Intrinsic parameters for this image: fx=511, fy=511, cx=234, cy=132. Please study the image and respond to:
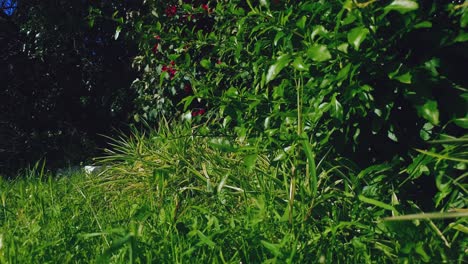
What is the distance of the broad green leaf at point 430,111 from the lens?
61.9 inches

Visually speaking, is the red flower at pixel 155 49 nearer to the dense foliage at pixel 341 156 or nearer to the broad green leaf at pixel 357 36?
the dense foliage at pixel 341 156

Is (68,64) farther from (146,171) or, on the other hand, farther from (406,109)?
(406,109)

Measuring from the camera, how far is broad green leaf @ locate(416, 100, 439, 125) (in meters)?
1.57

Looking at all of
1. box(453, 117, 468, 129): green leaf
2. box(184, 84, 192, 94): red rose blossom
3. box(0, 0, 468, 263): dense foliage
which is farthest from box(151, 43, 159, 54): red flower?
box(453, 117, 468, 129): green leaf

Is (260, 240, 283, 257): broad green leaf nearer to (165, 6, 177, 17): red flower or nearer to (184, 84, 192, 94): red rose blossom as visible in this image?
(165, 6, 177, 17): red flower

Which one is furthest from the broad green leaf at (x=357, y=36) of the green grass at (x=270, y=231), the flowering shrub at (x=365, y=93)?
the green grass at (x=270, y=231)

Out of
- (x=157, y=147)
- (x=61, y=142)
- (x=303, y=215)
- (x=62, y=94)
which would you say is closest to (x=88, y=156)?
(x=61, y=142)

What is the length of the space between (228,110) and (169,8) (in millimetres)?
2069

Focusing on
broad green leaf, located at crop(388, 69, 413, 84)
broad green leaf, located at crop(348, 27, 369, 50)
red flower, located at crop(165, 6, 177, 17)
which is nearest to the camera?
broad green leaf, located at crop(348, 27, 369, 50)

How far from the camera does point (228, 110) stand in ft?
7.14

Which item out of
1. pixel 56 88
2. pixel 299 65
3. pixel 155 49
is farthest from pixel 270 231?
pixel 56 88

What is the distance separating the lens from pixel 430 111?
159 centimetres

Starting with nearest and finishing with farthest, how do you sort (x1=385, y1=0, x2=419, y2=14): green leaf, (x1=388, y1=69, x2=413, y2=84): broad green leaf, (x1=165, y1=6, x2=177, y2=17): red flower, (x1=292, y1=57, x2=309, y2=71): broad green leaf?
(x1=385, y1=0, x2=419, y2=14): green leaf
(x1=388, y1=69, x2=413, y2=84): broad green leaf
(x1=292, y1=57, x2=309, y2=71): broad green leaf
(x1=165, y1=6, x2=177, y2=17): red flower

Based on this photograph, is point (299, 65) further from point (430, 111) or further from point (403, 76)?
point (430, 111)
